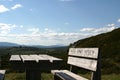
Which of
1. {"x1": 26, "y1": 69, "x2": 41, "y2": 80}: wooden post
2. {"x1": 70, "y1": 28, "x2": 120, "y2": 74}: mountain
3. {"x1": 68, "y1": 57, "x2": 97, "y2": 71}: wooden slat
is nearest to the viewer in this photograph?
{"x1": 68, "y1": 57, "x2": 97, "y2": 71}: wooden slat

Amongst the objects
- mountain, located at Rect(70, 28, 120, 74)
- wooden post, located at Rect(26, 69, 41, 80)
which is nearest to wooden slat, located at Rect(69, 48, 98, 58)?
wooden post, located at Rect(26, 69, 41, 80)

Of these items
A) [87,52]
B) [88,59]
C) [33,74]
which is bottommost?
[33,74]

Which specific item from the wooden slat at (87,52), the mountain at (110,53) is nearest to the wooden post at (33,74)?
the wooden slat at (87,52)

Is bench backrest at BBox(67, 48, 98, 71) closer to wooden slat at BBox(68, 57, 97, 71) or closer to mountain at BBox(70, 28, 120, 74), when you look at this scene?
wooden slat at BBox(68, 57, 97, 71)

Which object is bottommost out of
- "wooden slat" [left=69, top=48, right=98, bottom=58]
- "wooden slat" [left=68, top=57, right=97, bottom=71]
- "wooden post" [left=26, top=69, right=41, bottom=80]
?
"wooden post" [left=26, top=69, right=41, bottom=80]

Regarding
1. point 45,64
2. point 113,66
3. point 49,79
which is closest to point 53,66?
point 45,64

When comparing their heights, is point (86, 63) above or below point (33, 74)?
above

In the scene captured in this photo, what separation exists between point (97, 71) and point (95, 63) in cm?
25

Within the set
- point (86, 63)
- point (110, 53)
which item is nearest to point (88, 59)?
point (86, 63)

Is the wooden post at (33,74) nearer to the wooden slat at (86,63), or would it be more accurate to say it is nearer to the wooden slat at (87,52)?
the wooden slat at (86,63)

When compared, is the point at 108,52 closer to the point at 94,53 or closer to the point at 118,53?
the point at 118,53

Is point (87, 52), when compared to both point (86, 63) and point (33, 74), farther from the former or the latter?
point (33, 74)

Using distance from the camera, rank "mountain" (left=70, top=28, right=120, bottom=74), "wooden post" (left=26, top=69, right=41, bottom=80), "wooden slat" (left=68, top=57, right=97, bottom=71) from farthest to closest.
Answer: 1. "mountain" (left=70, top=28, right=120, bottom=74)
2. "wooden post" (left=26, top=69, right=41, bottom=80)
3. "wooden slat" (left=68, top=57, right=97, bottom=71)

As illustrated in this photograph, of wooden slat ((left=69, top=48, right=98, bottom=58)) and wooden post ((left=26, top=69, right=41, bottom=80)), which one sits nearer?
wooden slat ((left=69, top=48, right=98, bottom=58))
